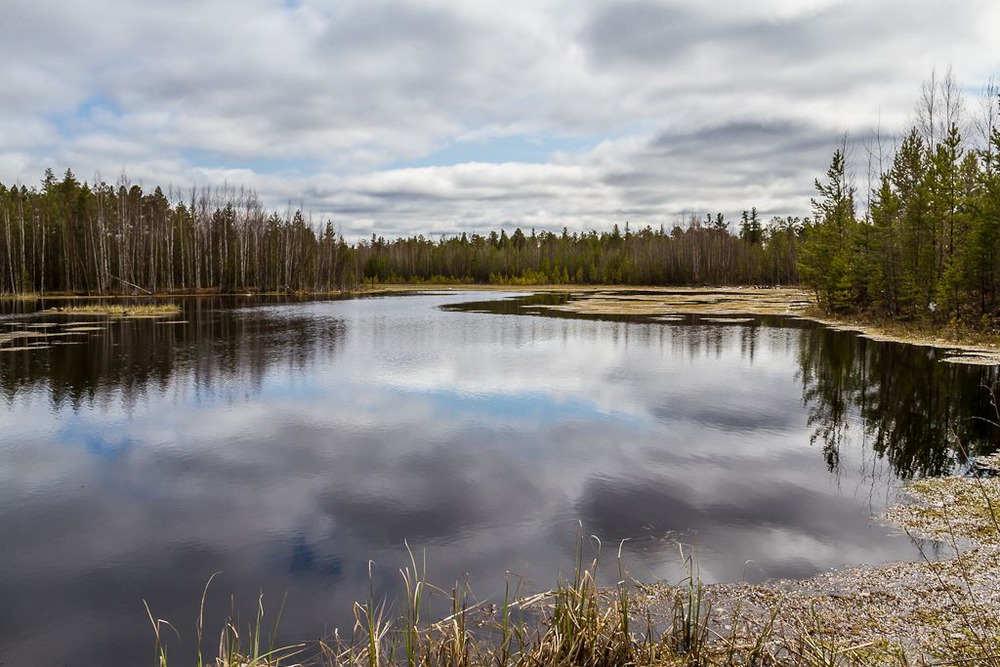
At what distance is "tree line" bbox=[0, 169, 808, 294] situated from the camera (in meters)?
68.1

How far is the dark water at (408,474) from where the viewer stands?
275 inches

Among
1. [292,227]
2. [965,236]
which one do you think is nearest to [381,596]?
[965,236]

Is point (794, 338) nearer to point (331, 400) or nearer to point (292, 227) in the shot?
point (331, 400)

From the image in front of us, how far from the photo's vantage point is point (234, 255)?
265ft

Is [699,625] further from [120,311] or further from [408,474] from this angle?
[120,311]

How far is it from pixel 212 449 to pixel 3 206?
244ft

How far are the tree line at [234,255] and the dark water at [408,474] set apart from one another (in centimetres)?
5426

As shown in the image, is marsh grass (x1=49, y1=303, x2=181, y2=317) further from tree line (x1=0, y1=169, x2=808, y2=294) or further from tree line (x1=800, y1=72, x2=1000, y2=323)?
tree line (x1=800, y1=72, x2=1000, y2=323)

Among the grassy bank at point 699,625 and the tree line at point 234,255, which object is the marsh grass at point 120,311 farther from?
the grassy bank at point 699,625

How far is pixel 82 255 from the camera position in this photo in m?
69.2

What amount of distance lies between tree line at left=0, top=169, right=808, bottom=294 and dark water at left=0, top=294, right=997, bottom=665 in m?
54.3

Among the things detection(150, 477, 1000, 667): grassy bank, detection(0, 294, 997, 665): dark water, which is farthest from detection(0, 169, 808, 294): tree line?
detection(150, 477, 1000, 667): grassy bank

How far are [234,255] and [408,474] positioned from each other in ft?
257

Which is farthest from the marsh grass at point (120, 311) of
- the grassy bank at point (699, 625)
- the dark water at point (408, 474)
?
the grassy bank at point (699, 625)
